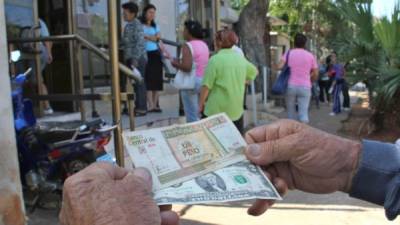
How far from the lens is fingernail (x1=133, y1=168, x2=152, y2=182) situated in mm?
1438

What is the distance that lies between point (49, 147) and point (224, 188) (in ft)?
9.20

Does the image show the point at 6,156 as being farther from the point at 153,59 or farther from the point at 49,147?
the point at 153,59

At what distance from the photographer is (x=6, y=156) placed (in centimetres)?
330

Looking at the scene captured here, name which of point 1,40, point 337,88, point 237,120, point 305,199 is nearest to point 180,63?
point 237,120

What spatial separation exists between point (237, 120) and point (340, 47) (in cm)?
455

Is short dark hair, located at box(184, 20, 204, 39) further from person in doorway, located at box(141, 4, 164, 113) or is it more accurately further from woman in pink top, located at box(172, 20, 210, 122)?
person in doorway, located at box(141, 4, 164, 113)

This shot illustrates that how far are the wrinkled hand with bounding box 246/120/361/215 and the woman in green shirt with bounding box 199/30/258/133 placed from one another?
3.30 metres

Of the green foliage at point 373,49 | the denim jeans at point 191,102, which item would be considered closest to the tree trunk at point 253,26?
the green foliage at point 373,49

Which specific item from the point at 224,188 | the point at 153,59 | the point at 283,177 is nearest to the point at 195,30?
the point at 153,59

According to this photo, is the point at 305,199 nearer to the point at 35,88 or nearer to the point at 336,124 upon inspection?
the point at 35,88

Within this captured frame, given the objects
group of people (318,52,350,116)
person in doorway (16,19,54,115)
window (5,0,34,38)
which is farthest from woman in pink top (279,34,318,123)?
group of people (318,52,350,116)

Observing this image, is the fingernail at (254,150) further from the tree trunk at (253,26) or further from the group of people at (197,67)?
the tree trunk at (253,26)

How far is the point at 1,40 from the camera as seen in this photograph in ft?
10.8

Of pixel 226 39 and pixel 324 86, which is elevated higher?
pixel 226 39
